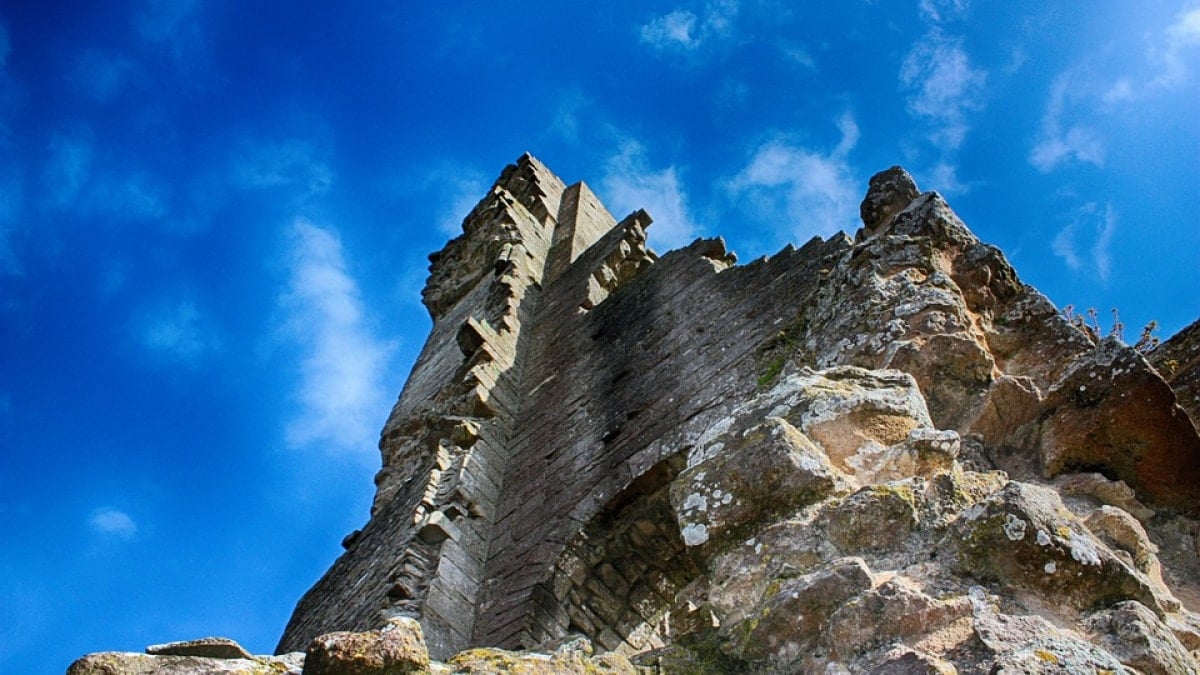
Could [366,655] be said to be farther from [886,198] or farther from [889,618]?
[886,198]

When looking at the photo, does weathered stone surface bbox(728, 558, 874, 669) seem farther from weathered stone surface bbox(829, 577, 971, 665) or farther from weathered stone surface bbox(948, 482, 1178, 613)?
weathered stone surface bbox(948, 482, 1178, 613)

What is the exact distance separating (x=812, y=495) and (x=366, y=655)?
108 cm

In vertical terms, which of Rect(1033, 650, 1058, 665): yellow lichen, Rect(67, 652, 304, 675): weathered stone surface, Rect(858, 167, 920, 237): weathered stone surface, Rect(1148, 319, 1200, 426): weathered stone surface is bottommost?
Rect(1033, 650, 1058, 665): yellow lichen

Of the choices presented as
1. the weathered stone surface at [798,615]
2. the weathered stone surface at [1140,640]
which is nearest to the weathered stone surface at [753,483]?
the weathered stone surface at [798,615]

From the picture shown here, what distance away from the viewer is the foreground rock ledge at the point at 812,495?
1834 mm

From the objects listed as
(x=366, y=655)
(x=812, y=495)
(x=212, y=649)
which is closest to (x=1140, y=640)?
(x=812, y=495)

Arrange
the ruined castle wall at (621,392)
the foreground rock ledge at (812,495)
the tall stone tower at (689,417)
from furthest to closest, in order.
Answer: the ruined castle wall at (621,392) < the tall stone tower at (689,417) < the foreground rock ledge at (812,495)

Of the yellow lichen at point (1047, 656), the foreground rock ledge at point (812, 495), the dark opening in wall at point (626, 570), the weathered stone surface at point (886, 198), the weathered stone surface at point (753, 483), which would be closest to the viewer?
the yellow lichen at point (1047, 656)

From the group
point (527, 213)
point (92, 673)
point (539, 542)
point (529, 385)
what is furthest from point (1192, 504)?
point (527, 213)

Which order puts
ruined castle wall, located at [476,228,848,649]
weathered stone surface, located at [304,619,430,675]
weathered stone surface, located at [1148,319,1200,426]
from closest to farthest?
1. weathered stone surface, located at [304,619,430,675]
2. weathered stone surface, located at [1148,319,1200,426]
3. ruined castle wall, located at [476,228,848,649]

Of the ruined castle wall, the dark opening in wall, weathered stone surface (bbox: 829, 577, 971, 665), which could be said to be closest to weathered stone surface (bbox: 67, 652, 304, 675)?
weathered stone surface (bbox: 829, 577, 971, 665)

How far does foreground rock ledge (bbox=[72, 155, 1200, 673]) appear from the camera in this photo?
183cm

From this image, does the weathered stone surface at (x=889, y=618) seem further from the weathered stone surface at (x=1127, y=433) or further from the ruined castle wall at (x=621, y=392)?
the ruined castle wall at (x=621, y=392)

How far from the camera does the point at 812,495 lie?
233 cm
